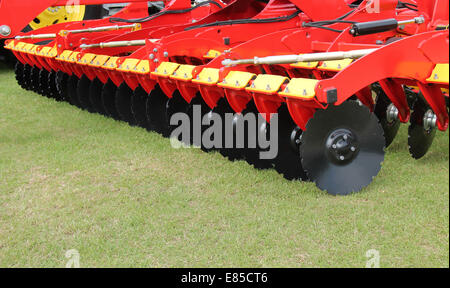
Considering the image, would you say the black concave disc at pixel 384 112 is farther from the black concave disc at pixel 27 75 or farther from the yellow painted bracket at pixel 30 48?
the black concave disc at pixel 27 75

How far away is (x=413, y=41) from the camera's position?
2521 millimetres

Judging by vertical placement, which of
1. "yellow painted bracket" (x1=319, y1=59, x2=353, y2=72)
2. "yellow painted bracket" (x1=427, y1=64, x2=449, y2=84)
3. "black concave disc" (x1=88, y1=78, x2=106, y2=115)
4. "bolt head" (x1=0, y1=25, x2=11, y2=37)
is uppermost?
"bolt head" (x1=0, y1=25, x2=11, y2=37)

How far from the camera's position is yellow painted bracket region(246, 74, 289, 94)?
2607 mm

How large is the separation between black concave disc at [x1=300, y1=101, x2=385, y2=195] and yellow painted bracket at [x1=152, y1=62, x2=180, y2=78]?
117 cm

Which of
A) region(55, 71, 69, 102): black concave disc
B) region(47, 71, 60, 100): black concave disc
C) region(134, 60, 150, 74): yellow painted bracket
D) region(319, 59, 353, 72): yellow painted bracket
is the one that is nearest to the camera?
region(319, 59, 353, 72): yellow painted bracket

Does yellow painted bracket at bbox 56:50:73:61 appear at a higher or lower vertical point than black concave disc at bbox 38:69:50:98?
higher

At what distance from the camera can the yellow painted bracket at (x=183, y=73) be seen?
3225mm

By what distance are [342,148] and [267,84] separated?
1.69ft

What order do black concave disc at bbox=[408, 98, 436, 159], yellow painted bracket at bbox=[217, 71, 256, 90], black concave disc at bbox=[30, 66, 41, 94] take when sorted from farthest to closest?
black concave disc at bbox=[30, 66, 41, 94]
black concave disc at bbox=[408, 98, 436, 159]
yellow painted bracket at bbox=[217, 71, 256, 90]

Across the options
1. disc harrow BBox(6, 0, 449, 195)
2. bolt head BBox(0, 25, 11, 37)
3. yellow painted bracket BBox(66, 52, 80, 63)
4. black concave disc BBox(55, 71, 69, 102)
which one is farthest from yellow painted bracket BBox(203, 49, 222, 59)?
black concave disc BBox(55, 71, 69, 102)

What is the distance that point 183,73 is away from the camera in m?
3.27

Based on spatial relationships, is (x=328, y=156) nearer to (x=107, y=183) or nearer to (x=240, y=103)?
(x=240, y=103)

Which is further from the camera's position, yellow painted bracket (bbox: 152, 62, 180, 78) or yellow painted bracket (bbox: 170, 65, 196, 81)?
yellow painted bracket (bbox: 152, 62, 180, 78)

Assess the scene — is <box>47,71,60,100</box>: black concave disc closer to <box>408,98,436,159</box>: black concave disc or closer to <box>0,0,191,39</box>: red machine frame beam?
<box>0,0,191,39</box>: red machine frame beam
